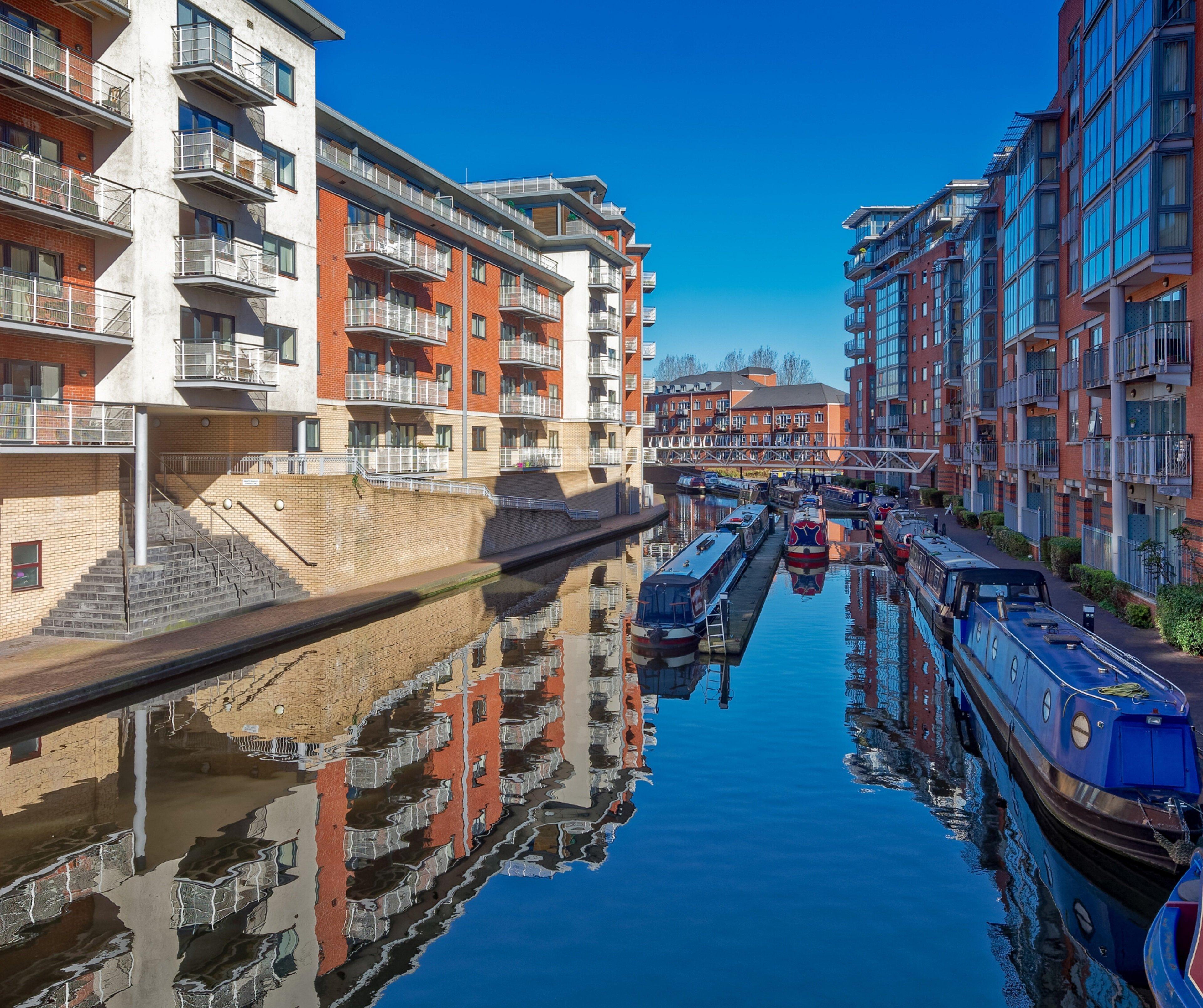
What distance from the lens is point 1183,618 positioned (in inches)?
687

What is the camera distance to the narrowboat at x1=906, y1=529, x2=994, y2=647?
77.6 feet

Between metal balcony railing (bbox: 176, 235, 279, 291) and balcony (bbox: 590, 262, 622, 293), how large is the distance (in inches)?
1200

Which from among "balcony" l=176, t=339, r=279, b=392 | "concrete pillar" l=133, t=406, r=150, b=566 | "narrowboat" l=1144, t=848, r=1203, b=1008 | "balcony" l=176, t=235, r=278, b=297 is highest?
"balcony" l=176, t=235, r=278, b=297

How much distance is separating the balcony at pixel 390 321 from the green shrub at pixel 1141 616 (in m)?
24.6

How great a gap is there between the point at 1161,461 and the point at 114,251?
24412mm

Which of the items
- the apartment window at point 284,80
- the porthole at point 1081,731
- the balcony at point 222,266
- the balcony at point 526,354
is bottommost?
the porthole at point 1081,731

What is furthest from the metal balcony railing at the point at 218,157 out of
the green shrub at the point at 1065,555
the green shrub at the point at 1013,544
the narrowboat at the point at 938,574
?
the green shrub at the point at 1013,544

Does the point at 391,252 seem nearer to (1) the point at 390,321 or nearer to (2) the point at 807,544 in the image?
(1) the point at 390,321

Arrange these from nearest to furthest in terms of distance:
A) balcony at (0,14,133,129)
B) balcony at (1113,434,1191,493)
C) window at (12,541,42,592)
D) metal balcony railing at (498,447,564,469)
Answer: balcony at (0,14,133,129) → window at (12,541,42,592) → balcony at (1113,434,1191,493) → metal balcony railing at (498,447,564,469)

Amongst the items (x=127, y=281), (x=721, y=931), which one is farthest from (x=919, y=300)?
(x=721, y=931)

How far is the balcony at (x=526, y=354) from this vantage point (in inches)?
1748

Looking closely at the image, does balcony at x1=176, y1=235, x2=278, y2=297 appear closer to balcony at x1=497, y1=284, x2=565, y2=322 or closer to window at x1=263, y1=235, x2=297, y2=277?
window at x1=263, y1=235, x2=297, y2=277

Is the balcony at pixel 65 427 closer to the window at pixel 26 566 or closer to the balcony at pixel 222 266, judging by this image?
the window at pixel 26 566

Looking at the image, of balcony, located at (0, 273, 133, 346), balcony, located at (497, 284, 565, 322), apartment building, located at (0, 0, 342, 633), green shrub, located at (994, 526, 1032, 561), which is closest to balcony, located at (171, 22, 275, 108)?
apartment building, located at (0, 0, 342, 633)
